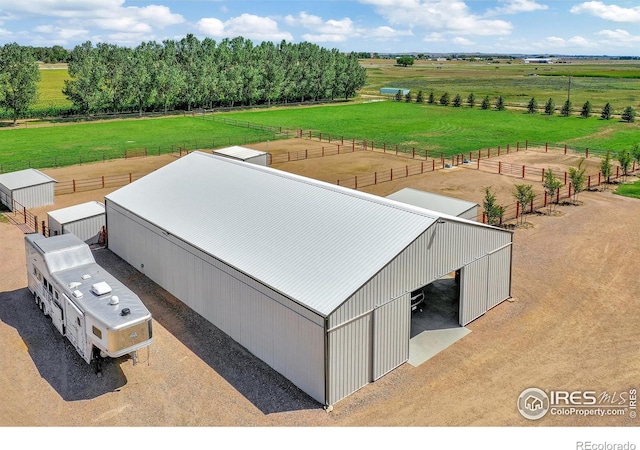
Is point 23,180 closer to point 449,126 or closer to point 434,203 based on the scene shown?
point 434,203

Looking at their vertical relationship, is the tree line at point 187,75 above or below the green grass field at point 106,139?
above

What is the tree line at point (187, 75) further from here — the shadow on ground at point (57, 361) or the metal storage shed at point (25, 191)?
the shadow on ground at point (57, 361)

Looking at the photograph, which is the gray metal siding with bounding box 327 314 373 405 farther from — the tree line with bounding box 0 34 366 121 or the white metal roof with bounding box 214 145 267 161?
the tree line with bounding box 0 34 366 121

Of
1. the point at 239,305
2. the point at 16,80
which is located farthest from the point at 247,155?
the point at 16,80

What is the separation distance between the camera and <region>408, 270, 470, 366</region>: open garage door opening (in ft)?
54.6

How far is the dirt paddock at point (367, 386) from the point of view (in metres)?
13.4

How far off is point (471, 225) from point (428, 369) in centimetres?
501

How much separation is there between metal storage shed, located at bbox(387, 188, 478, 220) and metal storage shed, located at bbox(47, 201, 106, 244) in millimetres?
14114

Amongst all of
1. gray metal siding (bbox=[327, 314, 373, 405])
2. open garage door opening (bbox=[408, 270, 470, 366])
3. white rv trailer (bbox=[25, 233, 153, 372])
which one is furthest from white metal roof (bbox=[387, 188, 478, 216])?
white rv trailer (bbox=[25, 233, 153, 372])

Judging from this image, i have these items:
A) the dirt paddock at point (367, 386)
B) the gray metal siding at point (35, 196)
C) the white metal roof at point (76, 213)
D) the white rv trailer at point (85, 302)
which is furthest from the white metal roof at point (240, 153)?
the white rv trailer at point (85, 302)

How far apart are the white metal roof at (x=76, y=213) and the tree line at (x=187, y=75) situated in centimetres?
5395

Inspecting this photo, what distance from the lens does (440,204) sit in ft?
82.8

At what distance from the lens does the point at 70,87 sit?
74.7m
